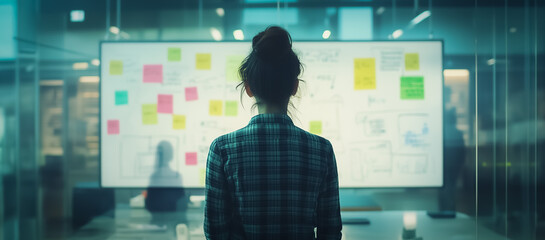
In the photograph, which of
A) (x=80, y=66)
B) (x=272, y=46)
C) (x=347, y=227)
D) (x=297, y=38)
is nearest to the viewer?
(x=272, y=46)

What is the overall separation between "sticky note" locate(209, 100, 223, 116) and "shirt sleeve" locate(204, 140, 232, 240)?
1384 mm

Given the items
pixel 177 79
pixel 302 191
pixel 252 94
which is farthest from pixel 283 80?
pixel 177 79

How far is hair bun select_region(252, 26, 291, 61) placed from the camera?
833 mm

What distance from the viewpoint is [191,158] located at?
89.1 inches

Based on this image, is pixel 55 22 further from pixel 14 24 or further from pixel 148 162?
pixel 148 162

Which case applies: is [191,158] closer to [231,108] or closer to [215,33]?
[231,108]

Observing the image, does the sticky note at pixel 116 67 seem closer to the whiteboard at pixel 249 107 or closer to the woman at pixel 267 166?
the whiteboard at pixel 249 107

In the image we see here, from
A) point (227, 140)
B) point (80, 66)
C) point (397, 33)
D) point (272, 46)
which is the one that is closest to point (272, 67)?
point (272, 46)

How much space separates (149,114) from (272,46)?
1.61 metres

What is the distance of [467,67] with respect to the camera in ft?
7.91

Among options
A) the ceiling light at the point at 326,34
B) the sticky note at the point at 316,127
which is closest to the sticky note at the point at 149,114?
the sticky note at the point at 316,127

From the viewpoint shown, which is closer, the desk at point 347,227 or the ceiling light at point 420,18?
the desk at point 347,227

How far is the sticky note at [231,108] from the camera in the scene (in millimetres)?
2236

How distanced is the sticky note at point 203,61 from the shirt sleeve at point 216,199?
4.79 feet
